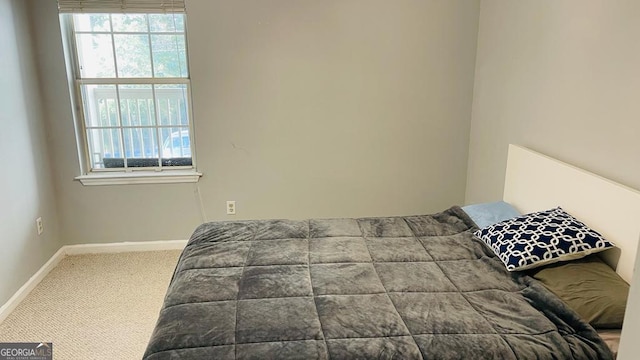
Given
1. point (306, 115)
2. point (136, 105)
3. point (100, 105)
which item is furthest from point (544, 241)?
point (100, 105)

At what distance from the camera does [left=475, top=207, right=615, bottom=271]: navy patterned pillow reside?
2.02 m

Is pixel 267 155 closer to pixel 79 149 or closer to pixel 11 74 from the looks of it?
pixel 79 149

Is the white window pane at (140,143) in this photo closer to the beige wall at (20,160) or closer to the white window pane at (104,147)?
the white window pane at (104,147)

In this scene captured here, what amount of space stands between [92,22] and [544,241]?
3313 mm

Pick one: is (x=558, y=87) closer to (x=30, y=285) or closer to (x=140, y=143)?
(x=140, y=143)

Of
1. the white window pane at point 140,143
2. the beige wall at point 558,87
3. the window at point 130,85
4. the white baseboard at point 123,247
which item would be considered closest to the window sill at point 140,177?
the window at point 130,85

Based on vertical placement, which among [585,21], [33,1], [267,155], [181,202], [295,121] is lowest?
[181,202]

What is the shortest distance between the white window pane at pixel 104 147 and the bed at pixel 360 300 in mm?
1419

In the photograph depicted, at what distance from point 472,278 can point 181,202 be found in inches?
94.2

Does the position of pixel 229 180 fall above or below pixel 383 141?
below

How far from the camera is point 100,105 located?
3.48 metres

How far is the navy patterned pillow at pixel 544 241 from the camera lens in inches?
79.4

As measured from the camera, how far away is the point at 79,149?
3.46 meters

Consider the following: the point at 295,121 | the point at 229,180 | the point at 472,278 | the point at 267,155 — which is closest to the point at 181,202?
the point at 229,180
